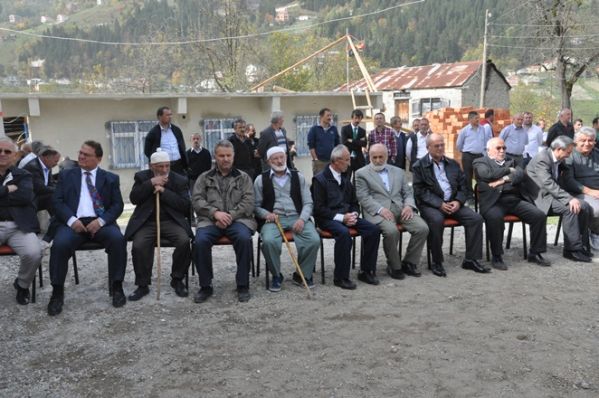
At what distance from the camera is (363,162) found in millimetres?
9156

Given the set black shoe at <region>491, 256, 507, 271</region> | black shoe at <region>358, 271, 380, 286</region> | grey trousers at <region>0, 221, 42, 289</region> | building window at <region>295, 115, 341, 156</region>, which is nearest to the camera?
grey trousers at <region>0, 221, 42, 289</region>

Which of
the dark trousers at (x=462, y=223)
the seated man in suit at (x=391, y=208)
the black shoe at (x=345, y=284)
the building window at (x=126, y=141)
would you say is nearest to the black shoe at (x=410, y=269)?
the seated man in suit at (x=391, y=208)

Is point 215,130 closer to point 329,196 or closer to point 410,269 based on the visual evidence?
point 329,196

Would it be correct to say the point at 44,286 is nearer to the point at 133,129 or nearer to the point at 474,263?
the point at 474,263

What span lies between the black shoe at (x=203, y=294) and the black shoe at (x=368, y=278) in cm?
147

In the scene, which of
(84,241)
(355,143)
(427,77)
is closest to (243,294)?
(84,241)

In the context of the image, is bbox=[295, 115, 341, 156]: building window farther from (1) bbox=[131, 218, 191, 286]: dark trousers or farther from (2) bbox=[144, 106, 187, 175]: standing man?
(1) bbox=[131, 218, 191, 286]: dark trousers

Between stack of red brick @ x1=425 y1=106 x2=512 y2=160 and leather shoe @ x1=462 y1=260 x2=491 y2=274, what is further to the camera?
stack of red brick @ x1=425 y1=106 x2=512 y2=160

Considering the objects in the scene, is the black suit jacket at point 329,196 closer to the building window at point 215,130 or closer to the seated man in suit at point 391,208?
the seated man in suit at point 391,208

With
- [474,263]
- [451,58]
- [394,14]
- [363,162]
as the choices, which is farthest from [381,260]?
[394,14]

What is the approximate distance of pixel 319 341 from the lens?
4.11 m

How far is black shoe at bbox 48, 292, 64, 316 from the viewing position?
4.71 metres

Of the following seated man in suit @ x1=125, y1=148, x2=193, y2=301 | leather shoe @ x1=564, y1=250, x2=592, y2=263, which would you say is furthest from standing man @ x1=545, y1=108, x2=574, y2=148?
seated man in suit @ x1=125, y1=148, x2=193, y2=301

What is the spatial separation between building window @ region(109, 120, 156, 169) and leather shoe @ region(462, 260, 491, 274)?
8761mm
